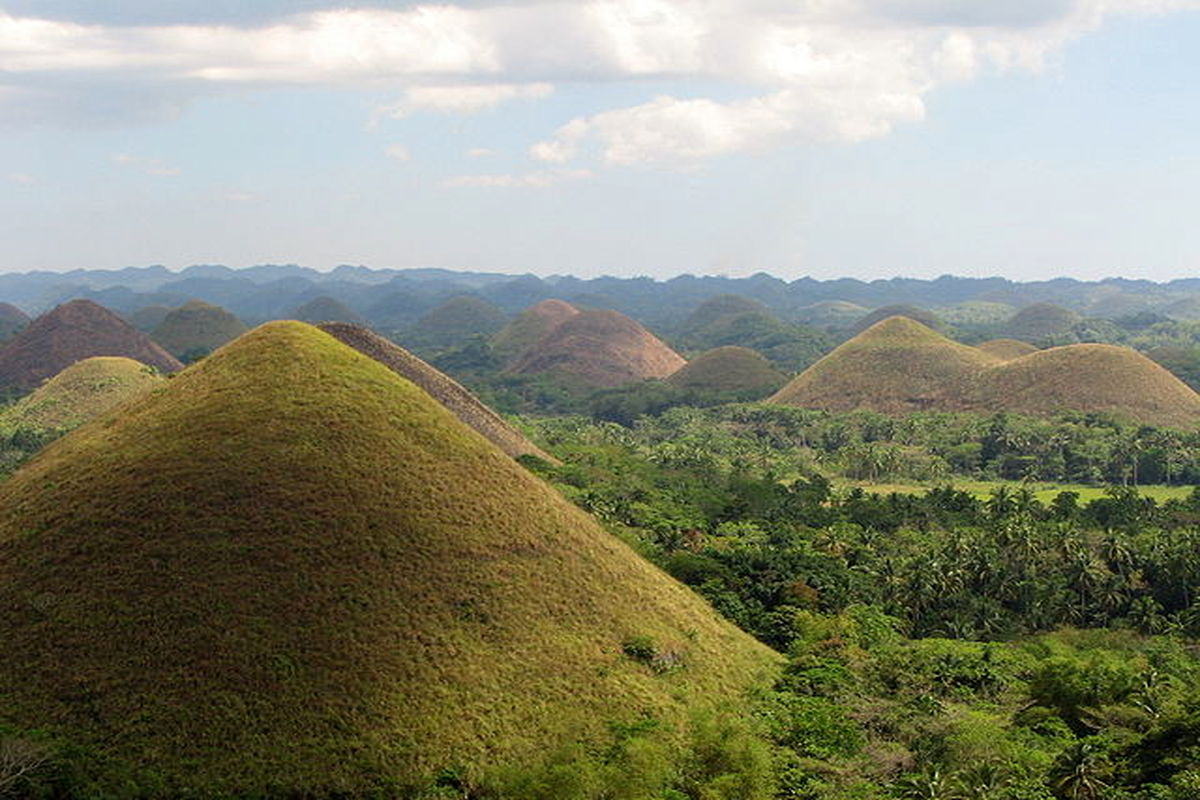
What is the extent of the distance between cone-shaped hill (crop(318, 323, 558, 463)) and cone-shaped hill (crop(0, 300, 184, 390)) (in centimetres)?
9367

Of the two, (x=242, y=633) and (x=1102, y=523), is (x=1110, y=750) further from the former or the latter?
(x=1102, y=523)

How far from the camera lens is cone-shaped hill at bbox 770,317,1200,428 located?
447ft

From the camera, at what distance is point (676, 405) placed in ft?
602

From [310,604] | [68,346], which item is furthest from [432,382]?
[68,346]

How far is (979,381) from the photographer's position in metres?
152

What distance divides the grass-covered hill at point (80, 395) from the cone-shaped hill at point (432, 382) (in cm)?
4887

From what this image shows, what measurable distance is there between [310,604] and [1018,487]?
87644 millimetres

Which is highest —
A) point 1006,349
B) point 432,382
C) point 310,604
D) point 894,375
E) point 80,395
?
point 432,382

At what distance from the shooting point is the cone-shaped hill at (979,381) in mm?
136250

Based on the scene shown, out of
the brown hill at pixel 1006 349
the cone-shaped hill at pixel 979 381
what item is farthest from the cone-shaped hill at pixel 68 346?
the brown hill at pixel 1006 349

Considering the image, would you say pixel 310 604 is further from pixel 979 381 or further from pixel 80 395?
pixel 979 381

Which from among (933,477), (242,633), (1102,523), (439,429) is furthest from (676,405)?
(242,633)

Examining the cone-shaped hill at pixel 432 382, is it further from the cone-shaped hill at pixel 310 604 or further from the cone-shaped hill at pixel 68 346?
the cone-shaped hill at pixel 68 346

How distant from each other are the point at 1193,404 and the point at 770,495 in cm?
8382
